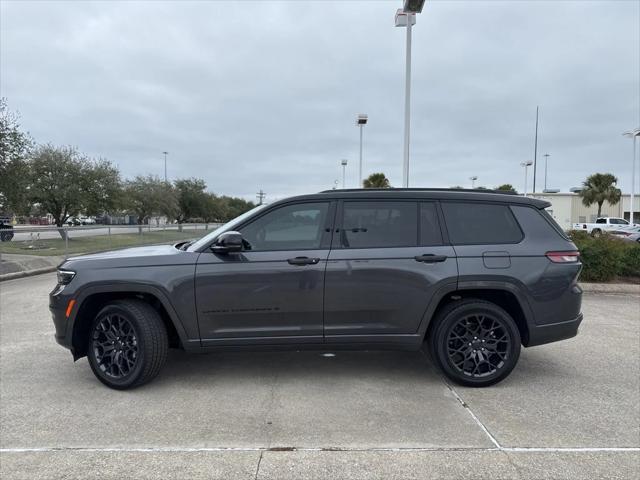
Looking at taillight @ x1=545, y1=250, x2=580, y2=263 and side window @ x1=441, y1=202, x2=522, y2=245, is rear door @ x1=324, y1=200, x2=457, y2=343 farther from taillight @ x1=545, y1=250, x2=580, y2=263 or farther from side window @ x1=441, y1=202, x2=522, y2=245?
taillight @ x1=545, y1=250, x2=580, y2=263

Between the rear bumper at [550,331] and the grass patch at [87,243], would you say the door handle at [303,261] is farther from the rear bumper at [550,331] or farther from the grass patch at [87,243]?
the grass patch at [87,243]

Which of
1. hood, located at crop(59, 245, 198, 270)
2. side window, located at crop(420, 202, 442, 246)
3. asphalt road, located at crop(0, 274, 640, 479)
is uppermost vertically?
side window, located at crop(420, 202, 442, 246)

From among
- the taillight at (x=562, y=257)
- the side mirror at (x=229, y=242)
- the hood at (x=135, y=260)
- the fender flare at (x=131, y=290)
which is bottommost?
the fender flare at (x=131, y=290)

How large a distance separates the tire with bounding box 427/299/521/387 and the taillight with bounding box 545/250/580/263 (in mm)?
660

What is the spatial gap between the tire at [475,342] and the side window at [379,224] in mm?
795

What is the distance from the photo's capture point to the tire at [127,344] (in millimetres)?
3869

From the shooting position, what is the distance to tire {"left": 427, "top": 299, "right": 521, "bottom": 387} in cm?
400

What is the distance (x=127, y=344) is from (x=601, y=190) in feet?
178

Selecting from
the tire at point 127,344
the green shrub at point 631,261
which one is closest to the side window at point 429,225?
the tire at point 127,344

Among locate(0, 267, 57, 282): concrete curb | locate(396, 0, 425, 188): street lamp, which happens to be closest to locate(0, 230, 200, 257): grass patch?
locate(0, 267, 57, 282): concrete curb

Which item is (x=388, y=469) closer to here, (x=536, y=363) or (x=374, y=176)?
(x=536, y=363)

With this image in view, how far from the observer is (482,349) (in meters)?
4.05

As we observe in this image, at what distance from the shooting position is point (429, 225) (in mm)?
4094

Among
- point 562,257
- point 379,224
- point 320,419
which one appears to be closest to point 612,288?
point 562,257
